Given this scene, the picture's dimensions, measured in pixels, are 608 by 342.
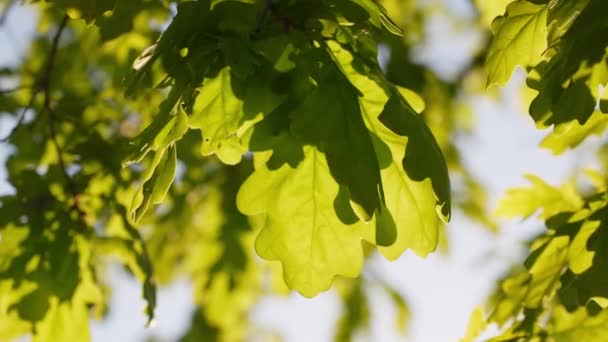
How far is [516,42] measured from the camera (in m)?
1.27

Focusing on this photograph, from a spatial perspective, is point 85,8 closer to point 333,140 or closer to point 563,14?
point 333,140

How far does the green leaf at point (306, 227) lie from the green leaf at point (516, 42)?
13.0 inches

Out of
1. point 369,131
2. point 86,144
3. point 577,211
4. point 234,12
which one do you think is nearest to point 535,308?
point 577,211

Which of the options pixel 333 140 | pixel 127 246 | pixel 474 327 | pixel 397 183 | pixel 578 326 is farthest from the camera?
pixel 127 246

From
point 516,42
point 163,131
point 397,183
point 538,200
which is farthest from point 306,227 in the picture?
point 538,200

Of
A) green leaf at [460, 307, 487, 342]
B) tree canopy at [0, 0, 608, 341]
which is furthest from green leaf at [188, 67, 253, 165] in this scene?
green leaf at [460, 307, 487, 342]

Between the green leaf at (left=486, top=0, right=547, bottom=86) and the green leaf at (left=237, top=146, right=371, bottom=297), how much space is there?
0.33 m

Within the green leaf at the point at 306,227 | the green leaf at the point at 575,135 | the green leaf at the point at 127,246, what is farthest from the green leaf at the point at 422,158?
the green leaf at the point at 127,246

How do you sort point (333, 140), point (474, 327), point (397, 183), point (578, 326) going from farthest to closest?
point (474, 327) → point (578, 326) → point (397, 183) → point (333, 140)

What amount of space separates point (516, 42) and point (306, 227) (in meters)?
0.46

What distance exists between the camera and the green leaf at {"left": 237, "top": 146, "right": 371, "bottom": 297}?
1.23 meters

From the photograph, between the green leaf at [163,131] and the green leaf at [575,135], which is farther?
the green leaf at [575,135]

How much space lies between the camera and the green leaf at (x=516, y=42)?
4.12 feet

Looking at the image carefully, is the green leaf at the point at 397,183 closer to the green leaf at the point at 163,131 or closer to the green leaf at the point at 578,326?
the green leaf at the point at 163,131
